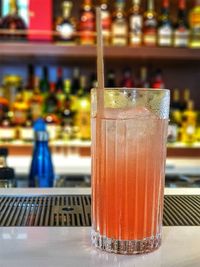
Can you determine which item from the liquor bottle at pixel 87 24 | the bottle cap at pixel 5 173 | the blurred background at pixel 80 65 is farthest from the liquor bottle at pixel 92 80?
the bottle cap at pixel 5 173

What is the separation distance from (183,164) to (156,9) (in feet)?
2.72

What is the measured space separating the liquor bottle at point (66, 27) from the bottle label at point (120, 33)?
7.2 inches

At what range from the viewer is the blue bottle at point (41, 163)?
0.90 metres

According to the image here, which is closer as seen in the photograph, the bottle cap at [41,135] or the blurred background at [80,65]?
the bottle cap at [41,135]

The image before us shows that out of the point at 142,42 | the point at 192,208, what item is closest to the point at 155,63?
the point at 142,42

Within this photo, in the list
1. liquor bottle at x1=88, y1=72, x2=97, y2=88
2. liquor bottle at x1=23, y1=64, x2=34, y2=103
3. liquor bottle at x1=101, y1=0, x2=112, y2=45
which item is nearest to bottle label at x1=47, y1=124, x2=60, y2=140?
liquor bottle at x1=23, y1=64, x2=34, y2=103

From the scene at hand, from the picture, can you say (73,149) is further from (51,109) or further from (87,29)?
(87,29)

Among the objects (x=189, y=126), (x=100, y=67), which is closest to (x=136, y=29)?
(x=189, y=126)

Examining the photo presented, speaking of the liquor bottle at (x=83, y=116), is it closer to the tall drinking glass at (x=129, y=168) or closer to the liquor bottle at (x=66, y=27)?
the liquor bottle at (x=66, y=27)

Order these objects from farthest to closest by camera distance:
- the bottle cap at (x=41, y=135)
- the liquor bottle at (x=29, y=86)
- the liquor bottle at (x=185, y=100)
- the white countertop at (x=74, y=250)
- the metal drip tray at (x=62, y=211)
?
the liquor bottle at (x=185, y=100) < the liquor bottle at (x=29, y=86) < the bottle cap at (x=41, y=135) < the metal drip tray at (x=62, y=211) < the white countertop at (x=74, y=250)

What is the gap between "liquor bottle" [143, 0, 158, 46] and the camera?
1.97 meters

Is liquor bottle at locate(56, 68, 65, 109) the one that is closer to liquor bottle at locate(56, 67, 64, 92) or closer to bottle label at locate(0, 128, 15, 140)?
liquor bottle at locate(56, 67, 64, 92)

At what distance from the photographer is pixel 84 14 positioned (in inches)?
83.1

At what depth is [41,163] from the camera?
932mm
